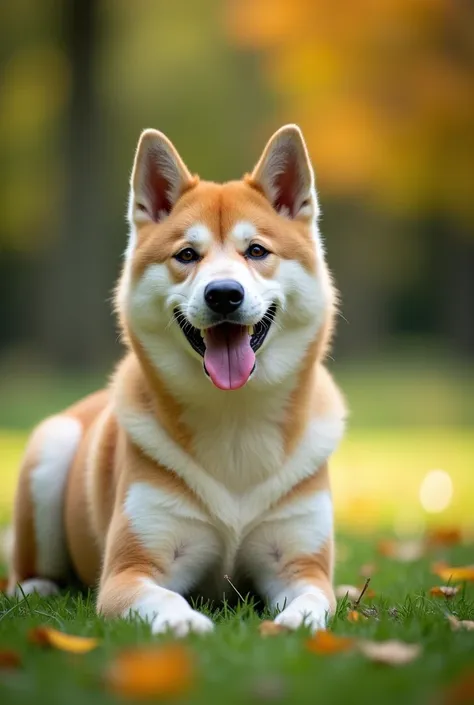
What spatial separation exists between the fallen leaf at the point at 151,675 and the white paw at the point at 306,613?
67cm

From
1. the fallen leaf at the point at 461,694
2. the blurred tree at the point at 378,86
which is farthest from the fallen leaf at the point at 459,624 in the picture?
the blurred tree at the point at 378,86

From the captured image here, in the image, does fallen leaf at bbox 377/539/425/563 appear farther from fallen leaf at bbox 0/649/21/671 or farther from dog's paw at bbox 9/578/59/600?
fallen leaf at bbox 0/649/21/671

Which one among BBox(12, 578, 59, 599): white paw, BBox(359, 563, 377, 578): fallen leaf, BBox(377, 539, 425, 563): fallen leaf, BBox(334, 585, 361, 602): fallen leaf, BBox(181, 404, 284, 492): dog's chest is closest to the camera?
BBox(181, 404, 284, 492): dog's chest

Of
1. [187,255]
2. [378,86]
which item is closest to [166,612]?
[187,255]

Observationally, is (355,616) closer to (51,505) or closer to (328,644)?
(328,644)

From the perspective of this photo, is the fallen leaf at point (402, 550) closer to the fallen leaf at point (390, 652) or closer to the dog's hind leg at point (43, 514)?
the dog's hind leg at point (43, 514)

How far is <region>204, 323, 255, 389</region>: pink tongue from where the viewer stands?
11.9 ft

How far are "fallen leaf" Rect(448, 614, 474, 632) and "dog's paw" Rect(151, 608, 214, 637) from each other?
2.43ft

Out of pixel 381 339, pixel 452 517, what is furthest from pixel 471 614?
pixel 381 339

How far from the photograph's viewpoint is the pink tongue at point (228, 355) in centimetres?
361

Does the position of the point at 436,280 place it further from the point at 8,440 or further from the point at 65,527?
the point at 65,527

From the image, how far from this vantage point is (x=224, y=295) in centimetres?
350

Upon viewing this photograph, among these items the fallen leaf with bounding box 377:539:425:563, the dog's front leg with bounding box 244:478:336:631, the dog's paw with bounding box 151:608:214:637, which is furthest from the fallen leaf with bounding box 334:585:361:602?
the dog's paw with bounding box 151:608:214:637

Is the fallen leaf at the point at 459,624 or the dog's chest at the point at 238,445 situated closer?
the fallen leaf at the point at 459,624
